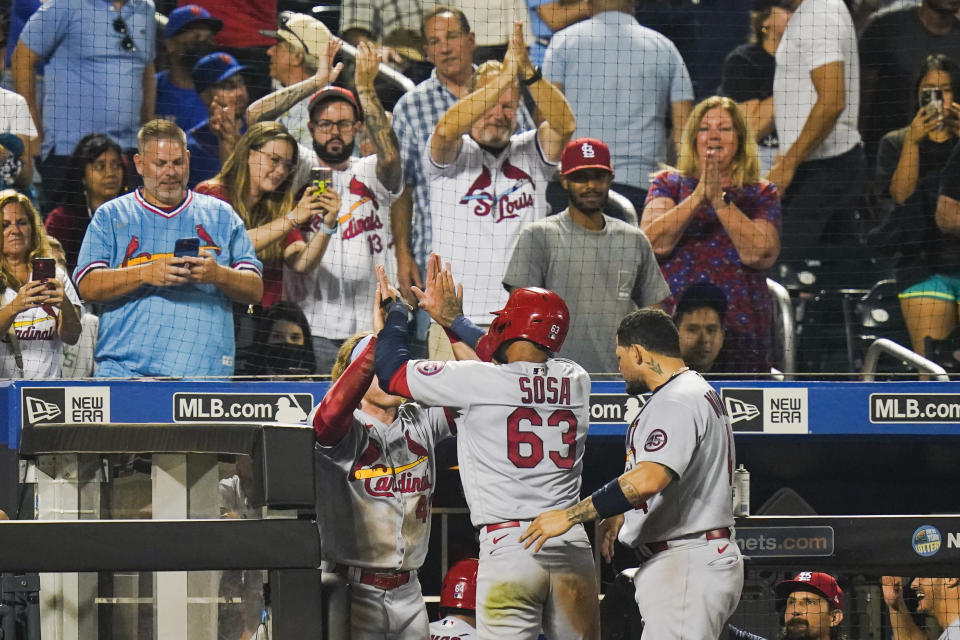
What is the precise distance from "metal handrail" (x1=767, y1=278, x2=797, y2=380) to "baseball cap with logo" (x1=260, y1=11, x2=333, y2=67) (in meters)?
2.69

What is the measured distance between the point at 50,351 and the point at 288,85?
6.35 ft

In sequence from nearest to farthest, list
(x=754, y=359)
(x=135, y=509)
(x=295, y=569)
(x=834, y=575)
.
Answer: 1. (x=295, y=569)
2. (x=135, y=509)
3. (x=834, y=575)
4. (x=754, y=359)

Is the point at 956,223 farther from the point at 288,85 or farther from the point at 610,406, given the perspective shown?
the point at 288,85

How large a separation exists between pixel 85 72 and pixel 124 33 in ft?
0.95

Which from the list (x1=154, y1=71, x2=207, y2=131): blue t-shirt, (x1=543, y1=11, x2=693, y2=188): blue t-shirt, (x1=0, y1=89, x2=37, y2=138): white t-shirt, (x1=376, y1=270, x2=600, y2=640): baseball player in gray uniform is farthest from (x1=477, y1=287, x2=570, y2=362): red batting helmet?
(x1=0, y1=89, x2=37, y2=138): white t-shirt

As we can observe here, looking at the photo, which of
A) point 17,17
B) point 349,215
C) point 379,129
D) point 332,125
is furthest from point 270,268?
point 17,17

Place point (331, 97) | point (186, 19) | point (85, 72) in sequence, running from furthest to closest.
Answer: point (186, 19) < point (85, 72) < point (331, 97)

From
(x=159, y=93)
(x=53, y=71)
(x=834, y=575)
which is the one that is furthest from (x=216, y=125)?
(x=834, y=575)

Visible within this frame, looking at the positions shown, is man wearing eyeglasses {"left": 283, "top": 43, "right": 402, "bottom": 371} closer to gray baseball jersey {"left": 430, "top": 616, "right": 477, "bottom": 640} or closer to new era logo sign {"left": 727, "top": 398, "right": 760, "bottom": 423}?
new era logo sign {"left": 727, "top": 398, "right": 760, "bottom": 423}

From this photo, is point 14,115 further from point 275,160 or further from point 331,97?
point 331,97

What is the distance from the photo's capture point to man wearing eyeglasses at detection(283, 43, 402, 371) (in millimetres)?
6316

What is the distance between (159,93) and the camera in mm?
6918

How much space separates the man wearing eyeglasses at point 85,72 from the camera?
21.6ft

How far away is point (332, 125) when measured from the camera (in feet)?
21.0
